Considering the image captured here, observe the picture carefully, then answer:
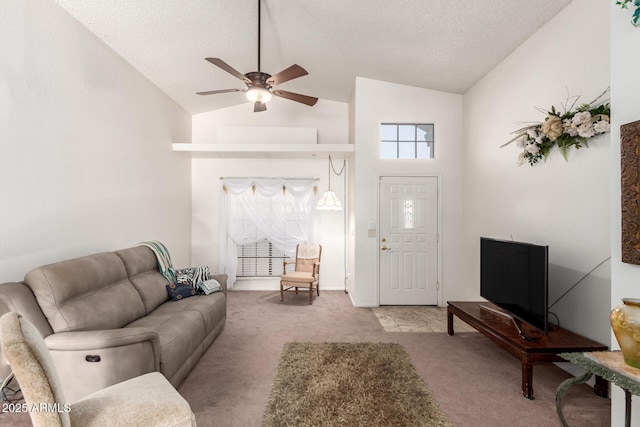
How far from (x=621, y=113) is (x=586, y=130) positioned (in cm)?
74

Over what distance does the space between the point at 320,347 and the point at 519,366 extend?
6.20 feet

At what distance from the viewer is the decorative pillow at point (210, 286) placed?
137 inches

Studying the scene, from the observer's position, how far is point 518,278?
8.84 ft

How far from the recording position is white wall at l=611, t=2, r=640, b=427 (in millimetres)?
1588

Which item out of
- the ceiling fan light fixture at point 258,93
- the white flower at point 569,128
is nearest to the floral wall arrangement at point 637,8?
the white flower at point 569,128

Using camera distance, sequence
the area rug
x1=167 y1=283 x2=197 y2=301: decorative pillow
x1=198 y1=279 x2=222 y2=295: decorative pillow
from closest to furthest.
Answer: the area rug → x1=167 y1=283 x2=197 y2=301: decorative pillow → x1=198 y1=279 x2=222 y2=295: decorative pillow

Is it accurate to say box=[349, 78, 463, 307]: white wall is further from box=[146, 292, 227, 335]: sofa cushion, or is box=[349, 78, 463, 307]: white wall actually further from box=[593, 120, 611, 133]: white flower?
box=[593, 120, 611, 133]: white flower

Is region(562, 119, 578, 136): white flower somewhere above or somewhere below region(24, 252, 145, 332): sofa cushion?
above

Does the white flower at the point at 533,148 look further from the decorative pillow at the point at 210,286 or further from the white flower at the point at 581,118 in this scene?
the decorative pillow at the point at 210,286

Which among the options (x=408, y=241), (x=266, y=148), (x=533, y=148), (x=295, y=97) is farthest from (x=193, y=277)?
(x=533, y=148)

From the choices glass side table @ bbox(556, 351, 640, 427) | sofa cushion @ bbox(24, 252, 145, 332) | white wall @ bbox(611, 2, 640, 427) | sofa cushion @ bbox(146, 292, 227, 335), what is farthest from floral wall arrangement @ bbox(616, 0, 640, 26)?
sofa cushion @ bbox(24, 252, 145, 332)

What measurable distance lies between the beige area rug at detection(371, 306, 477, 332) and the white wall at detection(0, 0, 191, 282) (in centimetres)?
342

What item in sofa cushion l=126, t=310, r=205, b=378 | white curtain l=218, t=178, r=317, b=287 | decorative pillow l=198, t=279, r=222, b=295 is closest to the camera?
sofa cushion l=126, t=310, r=205, b=378

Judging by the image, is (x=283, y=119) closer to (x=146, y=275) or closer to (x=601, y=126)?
(x=146, y=275)
